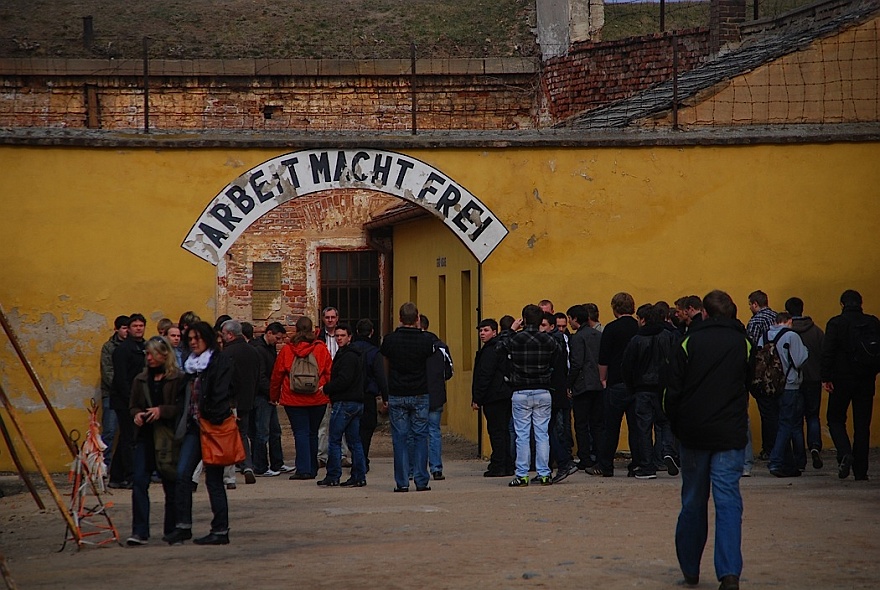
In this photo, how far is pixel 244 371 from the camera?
14.3 metres

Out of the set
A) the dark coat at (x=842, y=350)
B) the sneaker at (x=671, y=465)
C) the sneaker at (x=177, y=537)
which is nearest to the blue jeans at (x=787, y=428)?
the dark coat at (x=842, y=350)

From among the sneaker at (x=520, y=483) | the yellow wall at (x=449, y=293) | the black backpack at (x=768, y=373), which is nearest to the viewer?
the black backpack at (x=768, y=373)

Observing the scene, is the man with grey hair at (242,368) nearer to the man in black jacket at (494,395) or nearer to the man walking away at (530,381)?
the man in black jacket at (494,395)

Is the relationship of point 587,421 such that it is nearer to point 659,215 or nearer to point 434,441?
point 434,441

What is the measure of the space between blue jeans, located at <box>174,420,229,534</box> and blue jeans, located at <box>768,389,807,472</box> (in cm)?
621

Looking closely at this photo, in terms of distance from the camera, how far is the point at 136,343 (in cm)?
1431

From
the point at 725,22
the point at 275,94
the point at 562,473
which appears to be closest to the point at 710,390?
the point at 562,473

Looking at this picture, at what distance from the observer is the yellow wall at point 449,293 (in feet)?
64.8

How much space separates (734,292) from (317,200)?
11.4m

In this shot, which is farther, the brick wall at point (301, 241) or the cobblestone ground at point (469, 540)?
the brick wall at point (301, 241)

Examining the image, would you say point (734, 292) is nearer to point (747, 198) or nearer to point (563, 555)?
point (747, 198)

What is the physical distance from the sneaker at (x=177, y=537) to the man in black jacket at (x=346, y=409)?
144 inches

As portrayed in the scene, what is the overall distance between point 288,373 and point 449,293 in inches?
247

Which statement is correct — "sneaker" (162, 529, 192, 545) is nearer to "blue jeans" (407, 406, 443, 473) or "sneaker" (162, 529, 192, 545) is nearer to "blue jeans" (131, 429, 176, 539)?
"blue jeans" (131, 429, 176, 539)
